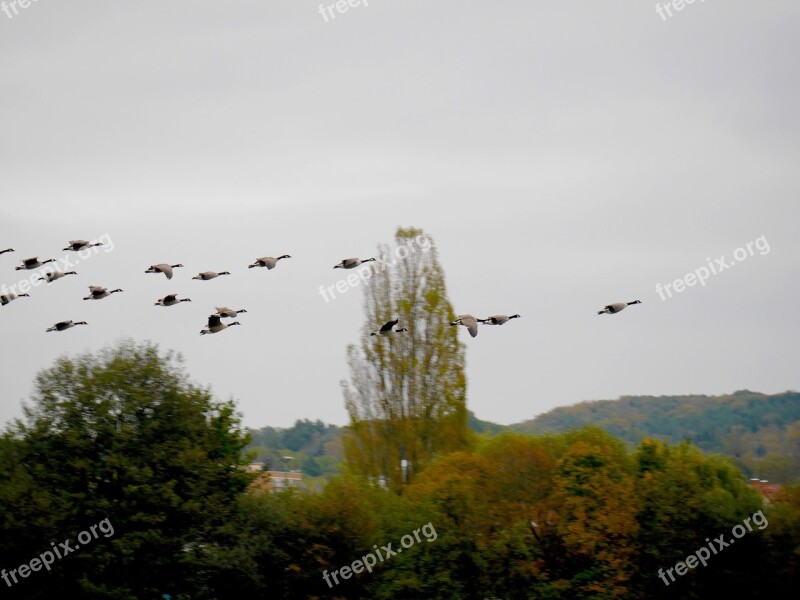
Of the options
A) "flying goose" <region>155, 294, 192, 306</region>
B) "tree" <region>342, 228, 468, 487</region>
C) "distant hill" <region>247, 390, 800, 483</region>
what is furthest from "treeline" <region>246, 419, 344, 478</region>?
"flying goose" <region>155, 294, 192, 306</region>

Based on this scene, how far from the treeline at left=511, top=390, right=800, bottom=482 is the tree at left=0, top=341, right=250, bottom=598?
303 feet

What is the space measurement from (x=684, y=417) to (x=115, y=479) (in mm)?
130607

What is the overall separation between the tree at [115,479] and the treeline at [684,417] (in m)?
92.5

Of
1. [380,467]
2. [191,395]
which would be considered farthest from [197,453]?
[380,467]

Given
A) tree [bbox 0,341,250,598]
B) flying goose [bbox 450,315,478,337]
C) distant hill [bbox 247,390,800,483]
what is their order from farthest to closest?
distant hill [bbox 247,390,800,483], tree [bbox 0,341,250,598], flying goose [bbox 450,315,478,337]

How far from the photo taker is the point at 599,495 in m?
43.3

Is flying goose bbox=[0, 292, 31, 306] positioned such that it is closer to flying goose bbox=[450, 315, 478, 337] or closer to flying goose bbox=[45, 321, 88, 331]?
flying goose bbox=[45, 321, 88, 331]

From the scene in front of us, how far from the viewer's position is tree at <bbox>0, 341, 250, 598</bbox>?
3759cm

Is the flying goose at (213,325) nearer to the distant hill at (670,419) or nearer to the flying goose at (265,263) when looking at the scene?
the flying goose at (265,263)

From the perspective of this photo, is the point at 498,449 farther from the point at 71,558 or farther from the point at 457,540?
the point at 71,558

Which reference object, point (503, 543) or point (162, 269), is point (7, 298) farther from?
point (503, 543)

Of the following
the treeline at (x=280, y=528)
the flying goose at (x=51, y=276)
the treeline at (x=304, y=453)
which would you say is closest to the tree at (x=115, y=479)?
the treeline at (x=280, y=528)

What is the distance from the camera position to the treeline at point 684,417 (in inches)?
5472

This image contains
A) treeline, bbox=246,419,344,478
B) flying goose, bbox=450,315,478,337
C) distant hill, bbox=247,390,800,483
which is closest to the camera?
flying goose, bbox=450,315,478,337
